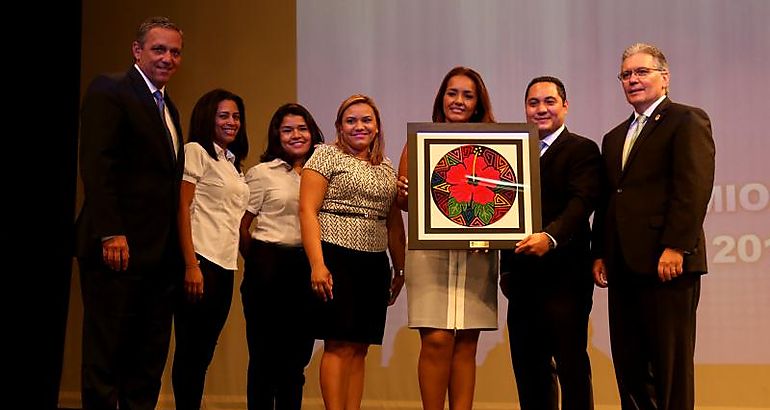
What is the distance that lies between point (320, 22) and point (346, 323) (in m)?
2.48

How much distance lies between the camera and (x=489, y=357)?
15.7 feet

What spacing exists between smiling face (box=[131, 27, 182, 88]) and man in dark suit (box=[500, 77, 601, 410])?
135cm

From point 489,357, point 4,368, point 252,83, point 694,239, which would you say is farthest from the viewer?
point 252,83

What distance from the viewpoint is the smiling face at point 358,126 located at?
3.20m

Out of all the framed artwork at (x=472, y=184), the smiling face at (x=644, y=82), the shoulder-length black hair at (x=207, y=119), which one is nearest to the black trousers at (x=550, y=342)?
the framed artwork at (x=472, y=184)

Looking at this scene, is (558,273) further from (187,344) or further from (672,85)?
(672,85)

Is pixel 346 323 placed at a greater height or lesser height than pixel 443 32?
lesser

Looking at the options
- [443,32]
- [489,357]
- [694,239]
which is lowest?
[489,357]

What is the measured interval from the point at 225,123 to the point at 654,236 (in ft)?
5.98

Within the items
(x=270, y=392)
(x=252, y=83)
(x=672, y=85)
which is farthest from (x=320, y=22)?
(x=270, y=392)

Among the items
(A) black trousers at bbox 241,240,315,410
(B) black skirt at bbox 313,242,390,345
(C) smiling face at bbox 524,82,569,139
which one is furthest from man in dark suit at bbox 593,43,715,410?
(A) black trousers at bbox 241,240,315,410

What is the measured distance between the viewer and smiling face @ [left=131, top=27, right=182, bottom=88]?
9.77ft

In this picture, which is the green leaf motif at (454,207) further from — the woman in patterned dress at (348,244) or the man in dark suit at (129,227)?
the man in dark suit at (129,227)

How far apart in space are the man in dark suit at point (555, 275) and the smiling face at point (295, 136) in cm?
101
